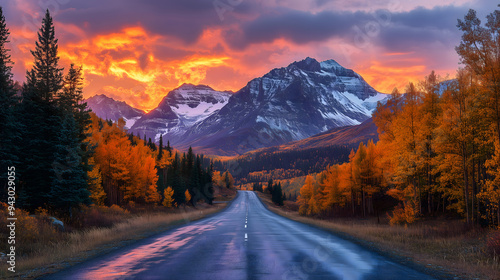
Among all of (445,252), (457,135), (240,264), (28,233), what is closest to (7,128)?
(28,233)

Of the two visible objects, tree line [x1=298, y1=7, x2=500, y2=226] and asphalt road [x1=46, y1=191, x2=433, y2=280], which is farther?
tree line [x1=298, y1=7, x2=500, y2=226]

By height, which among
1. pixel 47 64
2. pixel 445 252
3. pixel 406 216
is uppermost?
pixel 47 64

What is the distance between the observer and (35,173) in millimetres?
24406

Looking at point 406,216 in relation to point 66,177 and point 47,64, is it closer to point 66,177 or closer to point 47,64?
point 66,177

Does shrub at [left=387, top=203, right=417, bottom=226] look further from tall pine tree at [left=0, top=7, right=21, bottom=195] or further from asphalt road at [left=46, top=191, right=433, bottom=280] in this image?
tall pine tree at [left=0, top=7, right=21, bottom=195]

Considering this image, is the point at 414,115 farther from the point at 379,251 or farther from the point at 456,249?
the point at 379,251

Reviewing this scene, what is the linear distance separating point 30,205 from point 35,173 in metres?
2.29

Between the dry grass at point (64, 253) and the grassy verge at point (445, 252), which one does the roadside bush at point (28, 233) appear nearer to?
the dry grass at point (64, 253)

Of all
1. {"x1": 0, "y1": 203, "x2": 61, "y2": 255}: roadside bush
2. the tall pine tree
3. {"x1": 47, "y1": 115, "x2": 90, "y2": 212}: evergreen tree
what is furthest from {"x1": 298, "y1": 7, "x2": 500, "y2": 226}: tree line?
the tall pine tree

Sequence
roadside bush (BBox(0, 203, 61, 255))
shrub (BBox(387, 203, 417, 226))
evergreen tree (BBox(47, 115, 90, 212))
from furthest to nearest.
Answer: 1. shrub (BBox(387, 203, 417, 226))
2. evergreen tree (BBox(47, 115, 90, 212))
3. roadside bush (BBox(0, 203, 61, 255))

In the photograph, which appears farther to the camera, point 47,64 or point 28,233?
point 47,64

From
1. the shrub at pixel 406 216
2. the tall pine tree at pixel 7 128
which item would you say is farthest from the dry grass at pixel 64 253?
the shrub at pixel 406 216

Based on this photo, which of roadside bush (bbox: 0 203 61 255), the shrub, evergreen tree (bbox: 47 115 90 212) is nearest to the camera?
roadside bush (bbox: 0 203 61 255)

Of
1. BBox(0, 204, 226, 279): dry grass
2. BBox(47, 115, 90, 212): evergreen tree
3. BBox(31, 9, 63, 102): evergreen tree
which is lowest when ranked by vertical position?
BBox(0, 204, 226, 279): dry grass
